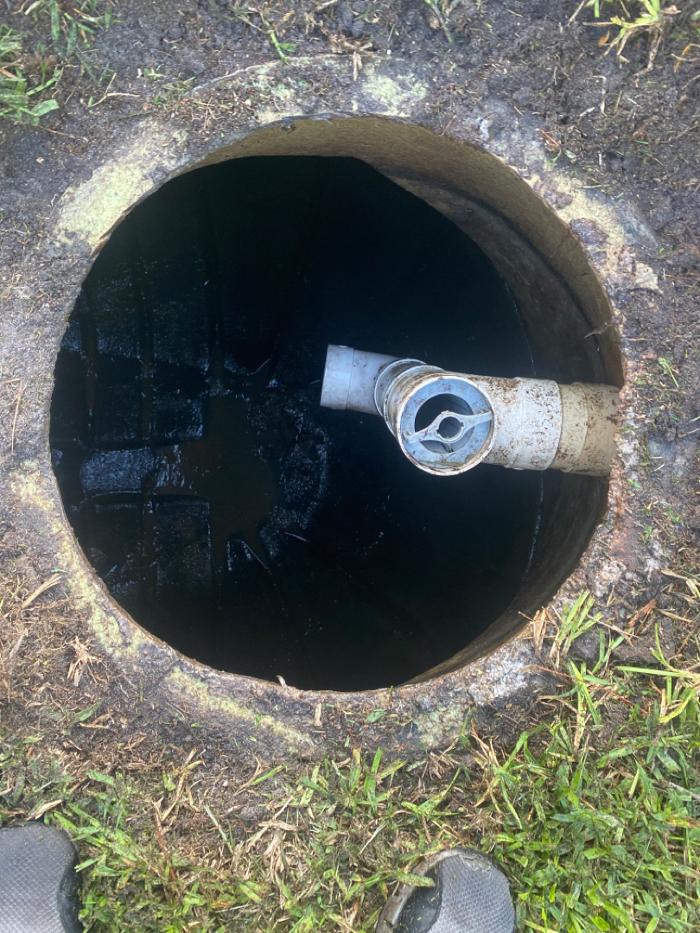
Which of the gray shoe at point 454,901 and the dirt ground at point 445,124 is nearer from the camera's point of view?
the gray shoe at point 454,901

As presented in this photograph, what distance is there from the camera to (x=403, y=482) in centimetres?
350

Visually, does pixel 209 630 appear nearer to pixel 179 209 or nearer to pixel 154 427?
pixel 154 427

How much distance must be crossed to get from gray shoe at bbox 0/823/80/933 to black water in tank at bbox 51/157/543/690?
134 cm

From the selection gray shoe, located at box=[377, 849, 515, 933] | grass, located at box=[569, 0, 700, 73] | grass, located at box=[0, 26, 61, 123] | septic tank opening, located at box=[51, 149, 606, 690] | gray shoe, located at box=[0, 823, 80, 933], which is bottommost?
gray shoe, located at box=[0, 823, 80, 933]

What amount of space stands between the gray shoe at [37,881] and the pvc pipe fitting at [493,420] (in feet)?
4.31

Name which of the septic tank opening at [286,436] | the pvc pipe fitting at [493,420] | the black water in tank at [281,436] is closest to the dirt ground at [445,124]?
the pvc pipe fitting at [493,420]

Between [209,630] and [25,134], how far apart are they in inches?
85.4

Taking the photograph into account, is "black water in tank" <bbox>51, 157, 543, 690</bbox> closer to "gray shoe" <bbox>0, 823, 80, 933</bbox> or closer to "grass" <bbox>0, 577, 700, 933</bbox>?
"grass" <bbox>0, 577, 700, 933</bbox>

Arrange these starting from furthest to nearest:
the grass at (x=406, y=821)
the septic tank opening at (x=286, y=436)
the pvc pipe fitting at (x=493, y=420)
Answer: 1. the septic tank opening at (x=286, y=436)
2. the pvc pipe fitting at (x=493, y=420)
3. the grass at (x=406, y=821)

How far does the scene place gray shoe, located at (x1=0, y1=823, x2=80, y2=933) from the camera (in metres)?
1.72

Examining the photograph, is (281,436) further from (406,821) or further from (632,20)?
(632,20)

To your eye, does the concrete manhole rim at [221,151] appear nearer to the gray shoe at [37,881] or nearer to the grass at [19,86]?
the grass at [19,86]

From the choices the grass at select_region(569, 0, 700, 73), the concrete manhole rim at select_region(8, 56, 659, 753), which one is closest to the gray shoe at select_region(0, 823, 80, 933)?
the concrete manhole rim at select_region(8, 56, 659, 753)

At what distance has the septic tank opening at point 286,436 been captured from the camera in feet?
10.3
